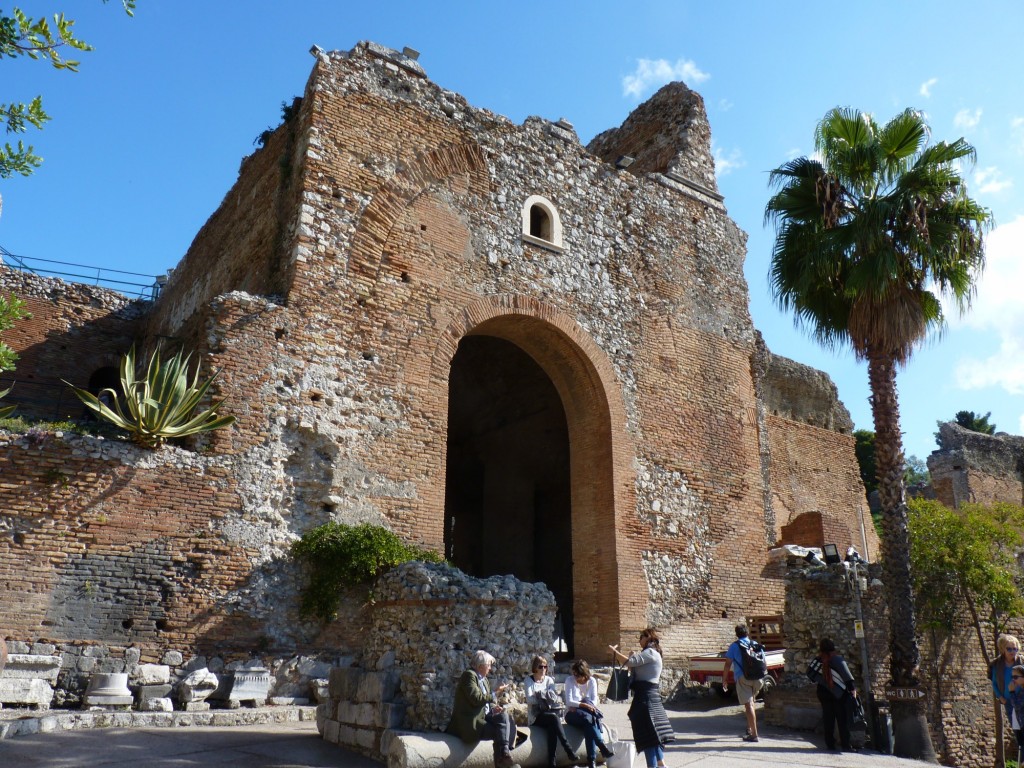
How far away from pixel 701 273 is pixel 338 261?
753 centimetres

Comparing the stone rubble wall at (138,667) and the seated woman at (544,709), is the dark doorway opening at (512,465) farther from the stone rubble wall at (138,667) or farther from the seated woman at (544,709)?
the seated woman at (544,709)

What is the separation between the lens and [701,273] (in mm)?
15773

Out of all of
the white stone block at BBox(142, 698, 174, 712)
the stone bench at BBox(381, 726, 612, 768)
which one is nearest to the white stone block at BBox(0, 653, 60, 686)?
the white stone block at BBox(142, 698, 174, 712)

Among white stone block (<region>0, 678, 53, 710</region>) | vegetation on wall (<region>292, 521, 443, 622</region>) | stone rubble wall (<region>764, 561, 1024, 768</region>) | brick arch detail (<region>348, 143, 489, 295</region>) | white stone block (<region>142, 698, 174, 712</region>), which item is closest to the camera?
white stone block (<region>0, 678, 53, 710</region>)

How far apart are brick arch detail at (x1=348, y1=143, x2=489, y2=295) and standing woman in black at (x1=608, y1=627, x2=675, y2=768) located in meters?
6.46

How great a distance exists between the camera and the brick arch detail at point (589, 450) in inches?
487

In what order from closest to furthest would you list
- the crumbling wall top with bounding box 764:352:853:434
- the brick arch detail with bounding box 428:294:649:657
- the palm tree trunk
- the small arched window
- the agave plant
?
the agave plant < the palm tree trunk < the brick arch detail with bounding box 428:294:649:657 < the small arched window < the crumbling wall top with bounding box 764:352:853:434

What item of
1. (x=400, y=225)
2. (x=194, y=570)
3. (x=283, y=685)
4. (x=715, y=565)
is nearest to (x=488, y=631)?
(x=283, y=685)

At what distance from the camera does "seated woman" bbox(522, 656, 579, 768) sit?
6770 mm

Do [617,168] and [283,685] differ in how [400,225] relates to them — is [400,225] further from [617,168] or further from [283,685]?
[283,685]

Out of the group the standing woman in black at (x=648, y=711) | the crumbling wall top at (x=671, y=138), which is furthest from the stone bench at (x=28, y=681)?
the crumbling wall top at (x=671, y=138)

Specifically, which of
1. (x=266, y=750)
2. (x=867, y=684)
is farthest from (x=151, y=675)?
(x=867, y=684)

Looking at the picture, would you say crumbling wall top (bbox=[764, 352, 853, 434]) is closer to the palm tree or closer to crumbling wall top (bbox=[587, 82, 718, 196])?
crumbling wall top (bbox=[587, 82, 718, 196])

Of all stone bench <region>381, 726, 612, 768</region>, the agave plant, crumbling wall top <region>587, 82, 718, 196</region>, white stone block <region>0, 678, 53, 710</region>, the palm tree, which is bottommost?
stone bench <region>381, 726, 612, 768</region>
